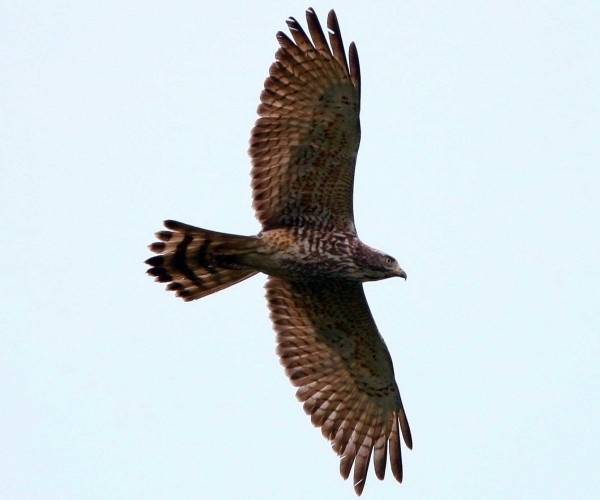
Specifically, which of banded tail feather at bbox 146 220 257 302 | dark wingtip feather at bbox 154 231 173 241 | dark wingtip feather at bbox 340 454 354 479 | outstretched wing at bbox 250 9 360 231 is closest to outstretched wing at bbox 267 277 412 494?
dark wingtip feather at bbox 340 454 354 479

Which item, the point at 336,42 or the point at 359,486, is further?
the point at 359,486

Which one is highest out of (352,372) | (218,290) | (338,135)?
(338,135)

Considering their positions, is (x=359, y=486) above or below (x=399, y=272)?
below

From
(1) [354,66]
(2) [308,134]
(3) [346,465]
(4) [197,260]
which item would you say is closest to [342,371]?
(3) [346,465]

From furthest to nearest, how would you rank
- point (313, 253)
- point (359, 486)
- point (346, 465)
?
1. point (346, 465)
2. point (359, 486)
3. point (313, 253)

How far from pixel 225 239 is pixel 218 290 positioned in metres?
0.74

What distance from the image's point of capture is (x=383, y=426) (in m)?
15.8

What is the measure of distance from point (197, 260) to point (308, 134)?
5.49 feet

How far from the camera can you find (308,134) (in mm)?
14477

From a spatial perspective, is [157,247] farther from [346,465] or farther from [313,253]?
[346,465]

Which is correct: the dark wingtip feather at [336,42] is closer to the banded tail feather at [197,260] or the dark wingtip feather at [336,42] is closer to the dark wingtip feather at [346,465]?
the banded tail feather at [197,260]

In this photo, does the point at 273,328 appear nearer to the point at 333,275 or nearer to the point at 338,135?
the point at 333,275

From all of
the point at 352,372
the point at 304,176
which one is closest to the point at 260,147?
the point at 304,176

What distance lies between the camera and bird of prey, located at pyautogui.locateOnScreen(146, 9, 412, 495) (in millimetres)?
14359
